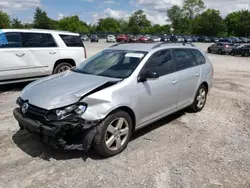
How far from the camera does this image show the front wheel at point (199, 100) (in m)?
5.61

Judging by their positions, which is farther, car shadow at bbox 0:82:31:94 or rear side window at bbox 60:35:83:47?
rear side window at bbox 60:35:83:47

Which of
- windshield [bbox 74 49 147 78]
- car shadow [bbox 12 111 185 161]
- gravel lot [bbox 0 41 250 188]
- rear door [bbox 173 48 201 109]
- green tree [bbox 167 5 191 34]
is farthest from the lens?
green tree [bbox 167 5 191 34]

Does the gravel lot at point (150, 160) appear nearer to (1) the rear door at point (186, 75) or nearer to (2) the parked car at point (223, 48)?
(1) the rear door at point (186, 75)

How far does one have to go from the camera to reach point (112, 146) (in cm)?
367

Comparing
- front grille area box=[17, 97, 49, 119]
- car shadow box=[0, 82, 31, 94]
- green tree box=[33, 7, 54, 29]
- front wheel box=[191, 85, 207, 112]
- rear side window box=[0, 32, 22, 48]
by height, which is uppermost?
green tree box=[33, 7, 54, 29]

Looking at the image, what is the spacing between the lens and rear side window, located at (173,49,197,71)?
4882 mm

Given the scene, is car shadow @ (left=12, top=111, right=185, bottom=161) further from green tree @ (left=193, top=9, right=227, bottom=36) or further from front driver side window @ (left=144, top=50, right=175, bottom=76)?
green tree @ (left=193, top=9, right=227, bottom=36)

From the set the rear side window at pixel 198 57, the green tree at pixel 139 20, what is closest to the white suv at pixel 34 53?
the rear side window at pixel 198 57

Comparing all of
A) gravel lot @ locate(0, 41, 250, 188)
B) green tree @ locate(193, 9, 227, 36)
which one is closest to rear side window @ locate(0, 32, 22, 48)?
gravel lot @ locate(0, 41, 250, 188)

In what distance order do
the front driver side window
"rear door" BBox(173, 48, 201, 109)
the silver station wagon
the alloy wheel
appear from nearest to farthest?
the silver station wagon, the front driver side window, "rear door" BBox(173, 48, 201, 109), the alloy wheel

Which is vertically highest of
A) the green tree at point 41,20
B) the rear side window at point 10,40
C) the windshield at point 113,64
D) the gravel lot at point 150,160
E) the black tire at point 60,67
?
the green tree at point 41,20

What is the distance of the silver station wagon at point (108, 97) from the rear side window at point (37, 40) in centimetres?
331

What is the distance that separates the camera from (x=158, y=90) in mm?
4230

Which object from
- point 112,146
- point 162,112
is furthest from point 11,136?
point 162,112
